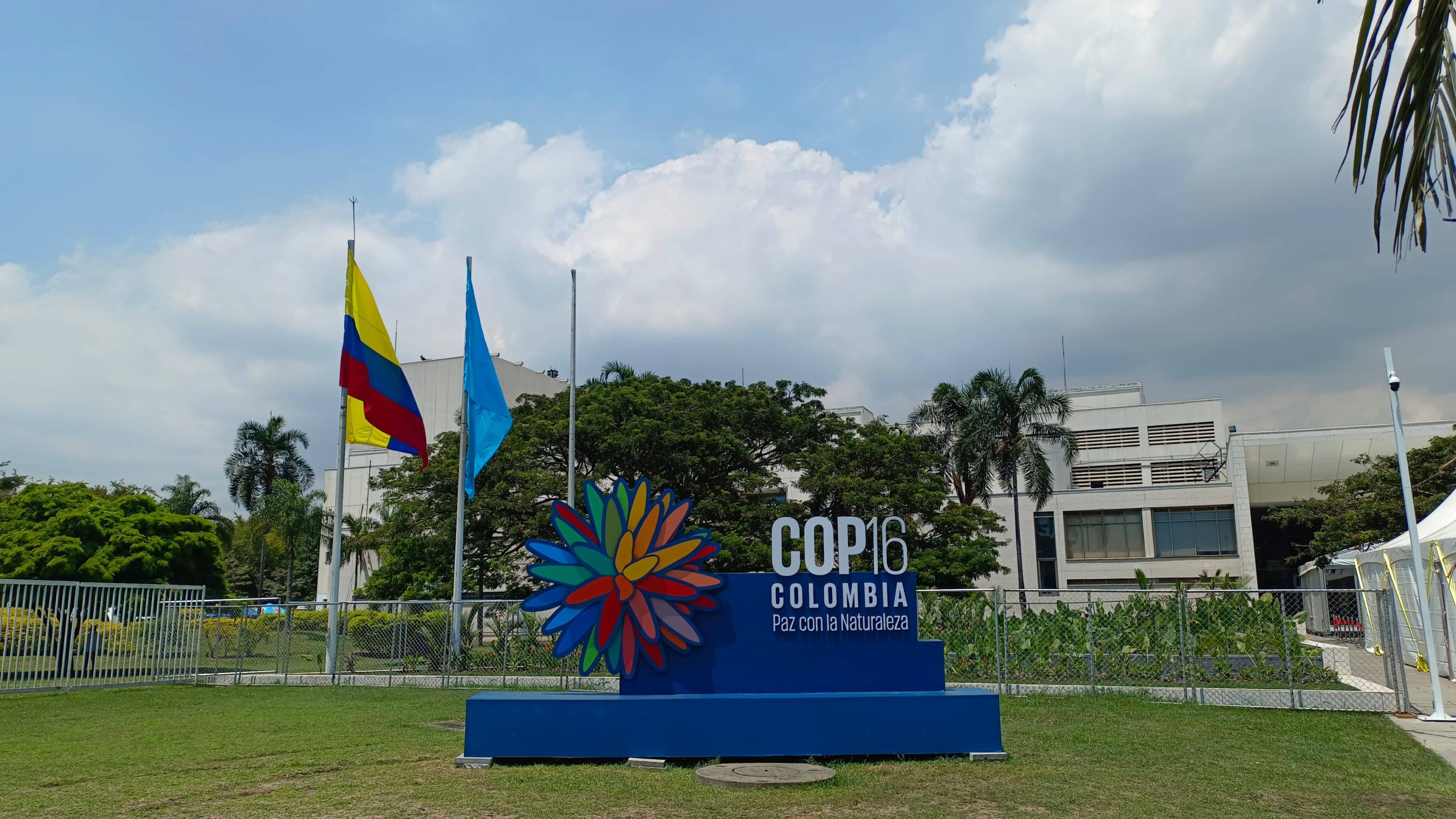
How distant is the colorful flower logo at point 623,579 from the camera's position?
11141 mm

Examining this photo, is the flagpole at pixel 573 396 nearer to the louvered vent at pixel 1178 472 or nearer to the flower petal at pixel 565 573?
the flower petal at pixel 565 573

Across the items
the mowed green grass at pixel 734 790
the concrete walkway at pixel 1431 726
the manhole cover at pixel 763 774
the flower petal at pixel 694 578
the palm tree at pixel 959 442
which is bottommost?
the concrete walkway at pixel 1431 726

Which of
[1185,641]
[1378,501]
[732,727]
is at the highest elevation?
[1378,501]

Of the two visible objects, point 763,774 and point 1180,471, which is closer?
point 763,774

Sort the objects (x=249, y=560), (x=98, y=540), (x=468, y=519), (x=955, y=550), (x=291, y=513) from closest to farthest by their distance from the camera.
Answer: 1. (x=98, y=540)
2. (x=468, y=519)
3. (x=955, y=550)
4. (x=291, y=513)
5. (x=249, y=560)

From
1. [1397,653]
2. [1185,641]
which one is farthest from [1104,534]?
[1397,653]

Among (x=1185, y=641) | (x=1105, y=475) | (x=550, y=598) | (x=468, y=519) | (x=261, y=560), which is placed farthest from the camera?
(x=261, y=560)

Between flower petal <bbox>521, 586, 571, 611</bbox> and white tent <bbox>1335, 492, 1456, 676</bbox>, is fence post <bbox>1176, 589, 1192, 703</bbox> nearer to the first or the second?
white tent <bbox>1335, 492, 1456, 676</bbox>

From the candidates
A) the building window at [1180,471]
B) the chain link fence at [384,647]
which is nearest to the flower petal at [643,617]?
the chain link fence at [384,647]

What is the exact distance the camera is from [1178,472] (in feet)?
185

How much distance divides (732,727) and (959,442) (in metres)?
30.3

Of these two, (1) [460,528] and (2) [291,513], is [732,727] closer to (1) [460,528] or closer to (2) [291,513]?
(1) [460,528]

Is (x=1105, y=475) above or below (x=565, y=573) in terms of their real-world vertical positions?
above

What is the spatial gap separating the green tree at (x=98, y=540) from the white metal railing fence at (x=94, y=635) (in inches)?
78.5
